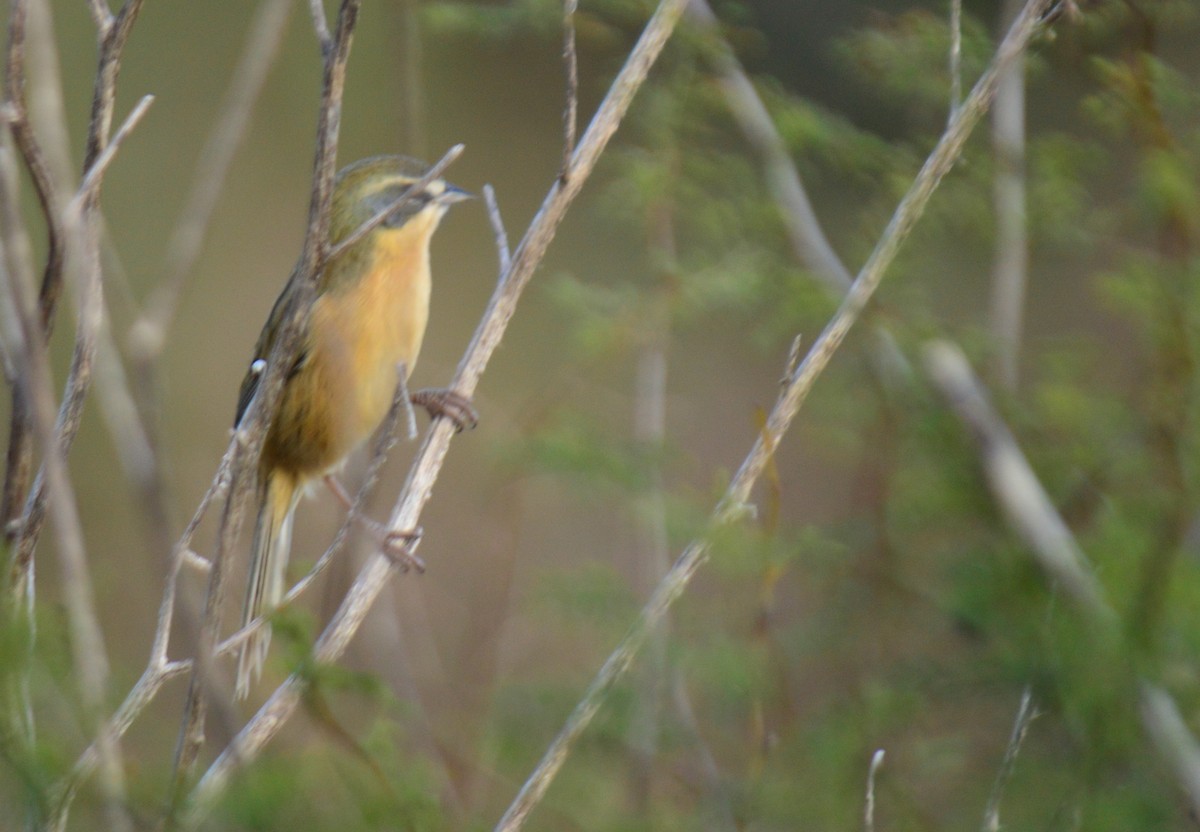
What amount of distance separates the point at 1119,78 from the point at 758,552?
1.00m

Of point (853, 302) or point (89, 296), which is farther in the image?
point (853, 302)

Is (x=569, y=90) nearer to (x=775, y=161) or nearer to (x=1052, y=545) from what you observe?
(x=775, y=161)

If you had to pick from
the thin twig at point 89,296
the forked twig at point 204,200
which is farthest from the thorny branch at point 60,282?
the forked twig at point 204,200

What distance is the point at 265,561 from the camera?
3.60 meters

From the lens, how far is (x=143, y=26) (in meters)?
8.38

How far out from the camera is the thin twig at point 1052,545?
1.62 m

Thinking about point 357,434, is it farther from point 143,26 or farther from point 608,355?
point 143,26

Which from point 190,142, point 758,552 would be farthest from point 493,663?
point 190,142

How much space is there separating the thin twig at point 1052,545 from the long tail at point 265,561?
192cm

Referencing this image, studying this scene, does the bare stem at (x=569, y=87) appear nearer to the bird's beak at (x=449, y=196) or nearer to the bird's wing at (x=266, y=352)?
the bird's wing at (x=266, y=352)

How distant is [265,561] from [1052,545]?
7.82 feet

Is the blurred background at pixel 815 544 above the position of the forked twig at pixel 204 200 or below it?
below

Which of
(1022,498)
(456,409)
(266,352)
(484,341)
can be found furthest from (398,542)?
(1022,498)

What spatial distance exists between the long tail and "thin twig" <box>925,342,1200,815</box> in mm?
1916
